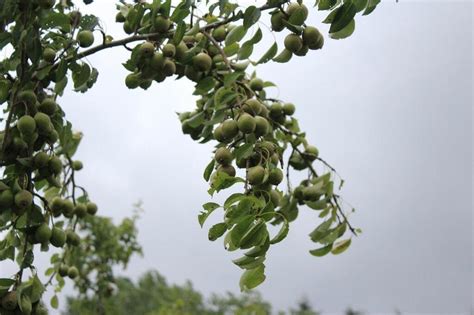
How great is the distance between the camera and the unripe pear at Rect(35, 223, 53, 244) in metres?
1.91

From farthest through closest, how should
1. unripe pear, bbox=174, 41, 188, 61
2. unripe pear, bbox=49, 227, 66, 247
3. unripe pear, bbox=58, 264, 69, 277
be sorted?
unripe pear, bbox=58, 264, 69, 277 → unripe pear, bbox=49, 227, 66, 247 → unripe pear, bbox=174, 41, 188, 61

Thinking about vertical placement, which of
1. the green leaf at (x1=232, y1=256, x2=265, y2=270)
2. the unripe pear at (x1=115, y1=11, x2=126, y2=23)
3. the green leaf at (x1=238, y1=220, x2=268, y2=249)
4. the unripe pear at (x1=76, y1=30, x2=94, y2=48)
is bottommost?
the green leaf at (x1=232, y1=256, x2=265, y2=270)

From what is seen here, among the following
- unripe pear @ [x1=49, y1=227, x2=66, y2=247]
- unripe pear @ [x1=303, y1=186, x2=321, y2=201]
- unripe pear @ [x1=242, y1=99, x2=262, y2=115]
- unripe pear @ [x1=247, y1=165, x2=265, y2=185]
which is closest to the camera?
unripe pear @ [x1=247, y1=165, x2=265, y2=185]

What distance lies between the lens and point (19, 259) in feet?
6.86

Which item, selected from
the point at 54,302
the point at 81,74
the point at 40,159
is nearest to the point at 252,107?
the point at 81,74

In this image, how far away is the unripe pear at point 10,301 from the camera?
5.56ft

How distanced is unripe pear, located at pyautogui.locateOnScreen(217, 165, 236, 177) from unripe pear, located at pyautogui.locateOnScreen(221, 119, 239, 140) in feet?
0.33

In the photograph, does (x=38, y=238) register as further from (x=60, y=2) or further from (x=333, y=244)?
(x=333, y=244)

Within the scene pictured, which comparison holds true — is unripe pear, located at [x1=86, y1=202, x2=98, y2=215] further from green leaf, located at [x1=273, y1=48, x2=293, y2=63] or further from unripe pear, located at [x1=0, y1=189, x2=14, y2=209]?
green leaf, located at [x1=273, y1=48, x2=293, y2=63]

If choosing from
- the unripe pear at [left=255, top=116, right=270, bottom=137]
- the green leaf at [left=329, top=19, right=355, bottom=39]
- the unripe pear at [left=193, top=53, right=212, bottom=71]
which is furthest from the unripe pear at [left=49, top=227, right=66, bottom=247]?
the green leaf at [left=329, top=19, right=355, bottom=39]

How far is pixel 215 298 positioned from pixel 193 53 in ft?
39.4

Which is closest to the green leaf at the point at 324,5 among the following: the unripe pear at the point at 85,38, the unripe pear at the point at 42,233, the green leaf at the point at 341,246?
the unripe pear at the point at 85,38

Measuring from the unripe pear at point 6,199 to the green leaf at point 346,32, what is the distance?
107 cm

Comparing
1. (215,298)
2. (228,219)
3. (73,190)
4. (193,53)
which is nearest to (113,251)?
(73,190)
